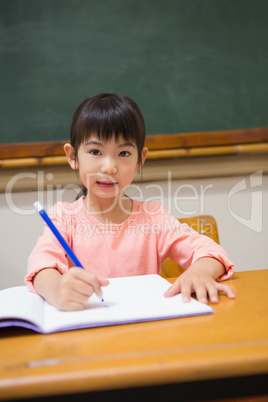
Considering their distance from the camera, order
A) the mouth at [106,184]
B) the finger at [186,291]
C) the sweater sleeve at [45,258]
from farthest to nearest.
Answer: the mouth at [106,184], the sweater sleeve at [45,258], the finger at [186,291]

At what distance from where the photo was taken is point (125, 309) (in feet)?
1.79

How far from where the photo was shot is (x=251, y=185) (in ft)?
5.22

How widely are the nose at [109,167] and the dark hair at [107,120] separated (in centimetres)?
6

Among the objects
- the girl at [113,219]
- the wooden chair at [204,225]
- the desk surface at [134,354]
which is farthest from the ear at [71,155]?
the desk surface at [134,354]

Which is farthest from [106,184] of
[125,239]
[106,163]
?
[125,239]

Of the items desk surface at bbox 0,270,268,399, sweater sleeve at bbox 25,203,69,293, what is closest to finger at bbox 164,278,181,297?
desk surface at bbox 0,270,268,399

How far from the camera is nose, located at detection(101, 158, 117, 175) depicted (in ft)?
2.99

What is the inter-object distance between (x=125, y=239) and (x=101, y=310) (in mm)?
495

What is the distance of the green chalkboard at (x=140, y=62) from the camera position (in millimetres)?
1437

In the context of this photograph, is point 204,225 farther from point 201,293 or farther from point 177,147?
point 201,293

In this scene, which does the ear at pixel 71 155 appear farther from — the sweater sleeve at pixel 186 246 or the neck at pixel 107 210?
the sweater sleeve at pixel 186 246

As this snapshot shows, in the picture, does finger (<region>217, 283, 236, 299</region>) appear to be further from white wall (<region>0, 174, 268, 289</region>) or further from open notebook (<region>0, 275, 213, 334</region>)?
white wall (<region>0, 174, 268, 289</region>)

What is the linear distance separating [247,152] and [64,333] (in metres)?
1.22

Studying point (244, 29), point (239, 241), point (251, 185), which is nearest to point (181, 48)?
point (244, 29)
